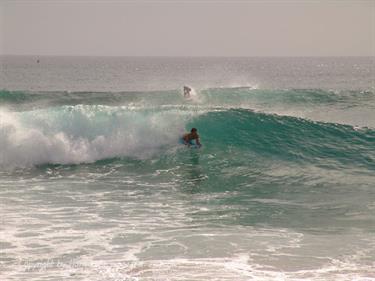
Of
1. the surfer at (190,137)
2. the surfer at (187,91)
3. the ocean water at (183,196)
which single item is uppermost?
the surfer at (187,91)

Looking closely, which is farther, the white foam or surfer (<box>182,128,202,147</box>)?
surfer (<box>182,128,202,147</box>)

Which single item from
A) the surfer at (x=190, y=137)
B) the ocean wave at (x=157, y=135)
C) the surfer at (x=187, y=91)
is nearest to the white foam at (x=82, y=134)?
the ocean wave at (x=157, y=135)

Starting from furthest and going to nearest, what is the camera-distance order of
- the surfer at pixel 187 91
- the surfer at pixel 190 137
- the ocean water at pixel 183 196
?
the surfer at pixel 187 91
the surfer at pixel 190 137
the ocean water at pixel 183 196

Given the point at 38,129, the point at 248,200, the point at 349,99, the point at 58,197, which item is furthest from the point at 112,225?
the point at 349,99

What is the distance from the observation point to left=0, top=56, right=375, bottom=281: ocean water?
8.30 m

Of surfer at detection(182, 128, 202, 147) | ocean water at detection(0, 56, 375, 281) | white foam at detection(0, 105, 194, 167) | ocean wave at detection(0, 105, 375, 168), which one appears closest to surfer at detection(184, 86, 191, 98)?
ocean water at detection(0, 56, 375, 281)

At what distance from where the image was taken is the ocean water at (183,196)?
830 centimetres

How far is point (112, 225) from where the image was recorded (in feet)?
34.1

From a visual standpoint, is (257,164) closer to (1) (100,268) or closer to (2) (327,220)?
(2) (327,220)

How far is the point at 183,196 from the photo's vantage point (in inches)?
521

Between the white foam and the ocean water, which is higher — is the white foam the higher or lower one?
the higher one

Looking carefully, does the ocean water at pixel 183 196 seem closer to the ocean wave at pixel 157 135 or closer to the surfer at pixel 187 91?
the ocean wave at pixel 157 135

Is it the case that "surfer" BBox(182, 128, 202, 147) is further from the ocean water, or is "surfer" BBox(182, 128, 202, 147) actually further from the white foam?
the white foam

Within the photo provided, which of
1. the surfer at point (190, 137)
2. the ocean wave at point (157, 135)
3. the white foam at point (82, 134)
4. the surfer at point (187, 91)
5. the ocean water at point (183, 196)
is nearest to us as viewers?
the ocean water at point (183, 196)
